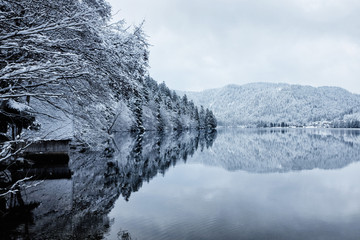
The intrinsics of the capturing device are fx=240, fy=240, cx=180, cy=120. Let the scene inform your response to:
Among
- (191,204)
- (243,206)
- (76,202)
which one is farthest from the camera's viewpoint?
(191,204)

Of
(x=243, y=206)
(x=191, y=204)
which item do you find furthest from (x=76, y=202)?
(x=243, y=206)

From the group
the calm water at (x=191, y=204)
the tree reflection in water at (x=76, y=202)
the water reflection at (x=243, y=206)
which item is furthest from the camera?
the water reflection at (x=243, y=206)

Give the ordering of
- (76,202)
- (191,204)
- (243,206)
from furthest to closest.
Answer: (191,204) → (243,206) → (76,202)

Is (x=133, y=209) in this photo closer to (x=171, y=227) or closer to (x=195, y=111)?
(x=171, y=227)

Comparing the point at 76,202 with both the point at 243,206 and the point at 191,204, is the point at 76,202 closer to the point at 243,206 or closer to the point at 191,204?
the point at 191,204

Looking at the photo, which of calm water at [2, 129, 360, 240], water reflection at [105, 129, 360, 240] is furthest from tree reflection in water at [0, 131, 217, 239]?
water reflection at [105, 129, 360, 240]

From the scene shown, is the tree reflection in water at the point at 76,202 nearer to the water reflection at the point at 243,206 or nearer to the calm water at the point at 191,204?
the calm water at the point at 191,204

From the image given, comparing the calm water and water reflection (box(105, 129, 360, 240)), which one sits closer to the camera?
the calm water

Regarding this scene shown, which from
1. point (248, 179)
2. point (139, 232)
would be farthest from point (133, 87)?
point (248, 179)

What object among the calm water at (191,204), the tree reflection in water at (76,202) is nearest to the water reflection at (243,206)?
the calm water at (191,204)

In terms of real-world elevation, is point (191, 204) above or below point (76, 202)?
below

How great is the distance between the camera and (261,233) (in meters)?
7.01

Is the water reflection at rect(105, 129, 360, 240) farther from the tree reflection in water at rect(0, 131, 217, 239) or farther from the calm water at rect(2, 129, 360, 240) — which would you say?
the tree reflection in water at rect(0, 131, 217, 239)

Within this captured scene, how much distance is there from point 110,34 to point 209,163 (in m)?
17.7
